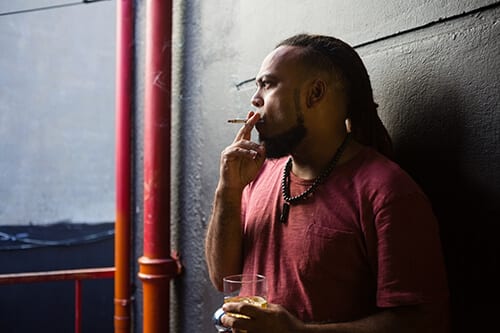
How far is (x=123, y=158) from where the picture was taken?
3562 mm

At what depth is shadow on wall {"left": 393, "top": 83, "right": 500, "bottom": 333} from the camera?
1.28 m

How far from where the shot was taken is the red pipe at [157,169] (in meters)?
2.98

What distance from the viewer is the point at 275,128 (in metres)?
1.59

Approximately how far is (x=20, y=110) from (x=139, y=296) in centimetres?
384

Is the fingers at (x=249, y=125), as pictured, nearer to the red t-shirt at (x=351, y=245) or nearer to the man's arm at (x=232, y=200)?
the man's arm at (x=232, y=200)

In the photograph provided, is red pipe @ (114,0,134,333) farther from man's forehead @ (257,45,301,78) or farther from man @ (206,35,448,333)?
man's forehead @ (257,45,301,78)

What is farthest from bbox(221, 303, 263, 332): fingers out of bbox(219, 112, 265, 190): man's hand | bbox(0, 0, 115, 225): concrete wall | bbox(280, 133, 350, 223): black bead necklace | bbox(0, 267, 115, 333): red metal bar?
bbox(0, 0, 115, 225): concrete wall

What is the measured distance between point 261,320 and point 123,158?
2531 mm

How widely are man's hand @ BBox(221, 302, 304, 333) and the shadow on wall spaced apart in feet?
1.56

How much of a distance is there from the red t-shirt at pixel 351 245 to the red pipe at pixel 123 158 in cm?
205

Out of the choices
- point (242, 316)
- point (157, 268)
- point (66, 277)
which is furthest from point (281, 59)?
point (66, 277)

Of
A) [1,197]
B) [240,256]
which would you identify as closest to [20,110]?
[1,197]

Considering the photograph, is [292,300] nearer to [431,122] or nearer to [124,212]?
[431,122]

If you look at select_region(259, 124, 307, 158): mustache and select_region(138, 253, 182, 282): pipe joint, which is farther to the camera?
select_region(138, 253, 182, 282): pipe joint
